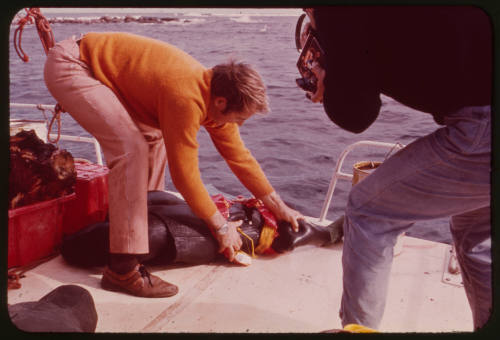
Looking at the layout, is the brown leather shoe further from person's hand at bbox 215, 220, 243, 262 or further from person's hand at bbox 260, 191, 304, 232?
person's hand at bbox 260, 191, 304, 232

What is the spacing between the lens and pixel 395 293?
2314mm

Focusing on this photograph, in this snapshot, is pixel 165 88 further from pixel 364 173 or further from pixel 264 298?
pixel 364 173

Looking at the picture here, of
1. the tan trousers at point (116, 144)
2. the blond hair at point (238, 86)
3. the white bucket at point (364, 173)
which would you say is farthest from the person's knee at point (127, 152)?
the white bucket at point (364, 173)

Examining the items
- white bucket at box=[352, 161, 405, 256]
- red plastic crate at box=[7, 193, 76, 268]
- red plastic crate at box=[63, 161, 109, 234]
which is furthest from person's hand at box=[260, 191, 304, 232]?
red plastic crate at box=[7, 193, 76, 268]

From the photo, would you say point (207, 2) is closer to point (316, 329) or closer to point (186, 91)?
point (186, 91)

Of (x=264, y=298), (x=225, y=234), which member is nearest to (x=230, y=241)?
(x=225, y=234)

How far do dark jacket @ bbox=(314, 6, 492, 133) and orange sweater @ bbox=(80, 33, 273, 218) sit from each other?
0.93 metres

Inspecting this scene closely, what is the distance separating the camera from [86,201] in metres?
2.66

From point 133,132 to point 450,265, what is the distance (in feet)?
5.97

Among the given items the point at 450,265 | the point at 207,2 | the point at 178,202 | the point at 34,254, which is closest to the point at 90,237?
the point at 34,254

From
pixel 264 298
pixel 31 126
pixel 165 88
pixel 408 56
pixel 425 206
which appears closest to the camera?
pixel 408 56

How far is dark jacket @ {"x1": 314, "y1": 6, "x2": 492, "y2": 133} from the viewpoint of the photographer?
1.22m

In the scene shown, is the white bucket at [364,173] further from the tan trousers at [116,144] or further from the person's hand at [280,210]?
the tan trousers at [116,144]

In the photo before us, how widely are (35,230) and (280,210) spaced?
135 centimetres
